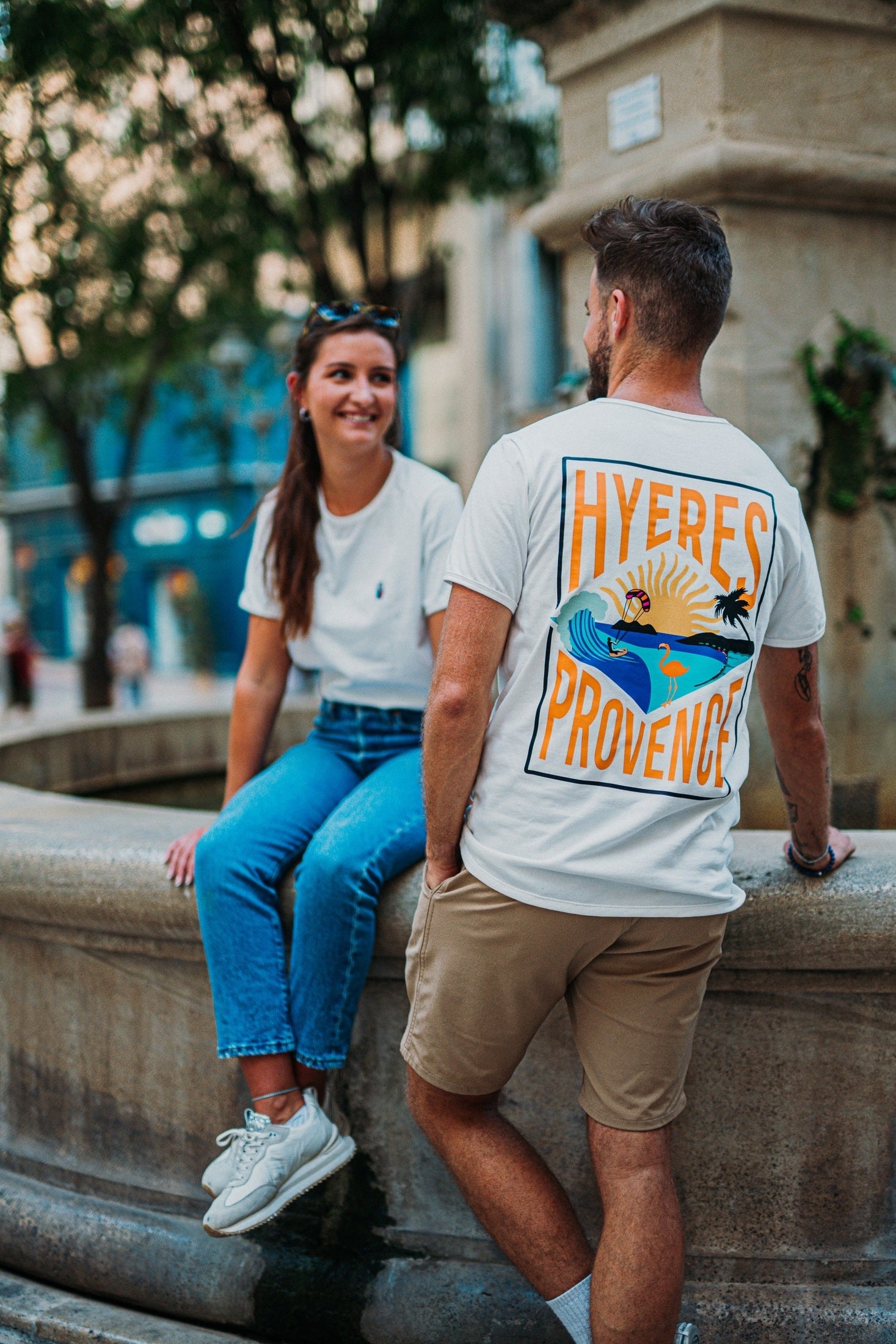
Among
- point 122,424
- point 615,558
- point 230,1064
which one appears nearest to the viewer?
point 615,558

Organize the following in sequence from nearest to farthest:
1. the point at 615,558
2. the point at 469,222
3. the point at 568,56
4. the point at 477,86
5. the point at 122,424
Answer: the point at 615,558 < the point at 568,56 < the point at 477,86 < the point at 122,424 < the point at 469,222

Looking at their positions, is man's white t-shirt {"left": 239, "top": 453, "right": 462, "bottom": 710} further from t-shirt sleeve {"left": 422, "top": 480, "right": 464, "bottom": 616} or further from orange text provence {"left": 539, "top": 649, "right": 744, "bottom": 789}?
orange text provence {"left": 539, "top": 649, "right": 744, "bottom": 789}

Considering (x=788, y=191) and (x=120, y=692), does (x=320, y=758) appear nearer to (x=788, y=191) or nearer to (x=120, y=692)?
(x=788, y=191)

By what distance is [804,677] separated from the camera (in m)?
2.03

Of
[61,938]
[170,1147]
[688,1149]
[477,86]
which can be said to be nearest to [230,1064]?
[170,1147]

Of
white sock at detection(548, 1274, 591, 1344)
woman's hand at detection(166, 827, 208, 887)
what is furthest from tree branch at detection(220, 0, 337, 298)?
white sock at detection(548, 1274, 591, 1344)

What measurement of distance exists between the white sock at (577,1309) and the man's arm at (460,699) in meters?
0.75

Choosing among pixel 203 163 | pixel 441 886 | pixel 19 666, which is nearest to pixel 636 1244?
pixel 441 886

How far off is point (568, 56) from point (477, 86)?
5409 millimetres

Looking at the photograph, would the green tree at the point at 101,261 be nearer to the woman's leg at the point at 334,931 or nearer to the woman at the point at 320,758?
Answer: the woman at the point at 320,758

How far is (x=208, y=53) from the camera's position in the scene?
800 centimetres

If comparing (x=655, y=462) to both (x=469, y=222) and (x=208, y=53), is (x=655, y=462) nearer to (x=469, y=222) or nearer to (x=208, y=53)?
(x=208, y=53)

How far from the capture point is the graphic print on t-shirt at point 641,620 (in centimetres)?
179

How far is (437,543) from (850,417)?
1.65 meters
